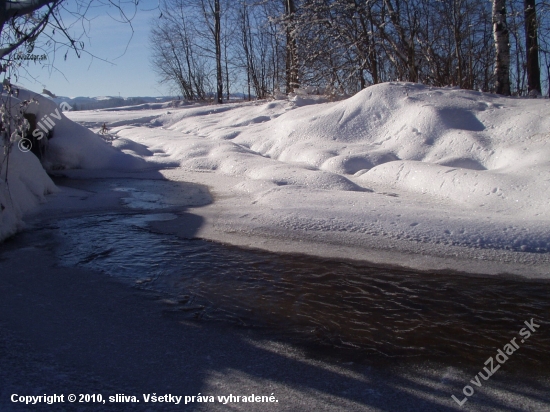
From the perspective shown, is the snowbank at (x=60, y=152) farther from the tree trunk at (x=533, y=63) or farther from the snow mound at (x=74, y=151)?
the tree trunk at (x=533, y=63)

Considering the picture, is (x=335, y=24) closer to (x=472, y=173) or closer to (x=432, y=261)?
(x=472, y=173)

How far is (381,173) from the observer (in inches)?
310

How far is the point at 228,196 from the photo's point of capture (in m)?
7.35

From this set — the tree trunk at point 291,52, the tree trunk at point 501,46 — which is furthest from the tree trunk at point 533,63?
the tree trunk at point 291,52

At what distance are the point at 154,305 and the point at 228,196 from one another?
371 cm

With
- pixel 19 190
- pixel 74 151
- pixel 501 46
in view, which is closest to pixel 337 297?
pixel 19 190

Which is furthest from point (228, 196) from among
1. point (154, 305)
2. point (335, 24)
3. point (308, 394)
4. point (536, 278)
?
point (335, 24)

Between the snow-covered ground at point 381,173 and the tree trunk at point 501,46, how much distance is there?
3.71ft

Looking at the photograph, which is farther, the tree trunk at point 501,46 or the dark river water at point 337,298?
the tree trunk at point 501,46

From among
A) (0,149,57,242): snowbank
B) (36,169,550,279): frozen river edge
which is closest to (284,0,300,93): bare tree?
(36,169,550,279): frozen river edge

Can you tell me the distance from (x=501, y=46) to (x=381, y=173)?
14.9ft

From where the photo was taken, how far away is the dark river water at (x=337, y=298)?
128 inches

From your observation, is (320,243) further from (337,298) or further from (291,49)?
(291,49)

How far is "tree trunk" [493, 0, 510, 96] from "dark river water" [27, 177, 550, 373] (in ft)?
23.9
